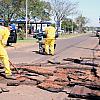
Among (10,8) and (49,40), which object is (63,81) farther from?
(10,8)

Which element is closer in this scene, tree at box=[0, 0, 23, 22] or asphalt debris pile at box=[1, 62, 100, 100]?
asphalt debris pile at box=[1, 62, 100, 100]

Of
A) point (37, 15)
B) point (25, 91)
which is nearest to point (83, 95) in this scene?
point (25, 91)

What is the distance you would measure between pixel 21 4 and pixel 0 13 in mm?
3917

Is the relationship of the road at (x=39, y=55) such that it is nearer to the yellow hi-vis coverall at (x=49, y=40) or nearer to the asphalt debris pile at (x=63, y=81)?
the yellow hi-vis coverall at (x=49, y=40)

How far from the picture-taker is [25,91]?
8703 mm

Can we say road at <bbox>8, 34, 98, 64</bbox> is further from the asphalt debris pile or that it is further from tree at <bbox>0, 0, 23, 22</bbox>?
tree at <bbox>0, 0, 23, 22</bbox>

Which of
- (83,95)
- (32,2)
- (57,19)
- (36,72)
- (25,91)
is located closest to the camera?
(83,95)

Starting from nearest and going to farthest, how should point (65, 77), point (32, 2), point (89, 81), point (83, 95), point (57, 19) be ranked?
1. point (83, 95)
2. point (89, 81)
3. point (65, 77)
4. point (32, 2)
5. point (57, 19)

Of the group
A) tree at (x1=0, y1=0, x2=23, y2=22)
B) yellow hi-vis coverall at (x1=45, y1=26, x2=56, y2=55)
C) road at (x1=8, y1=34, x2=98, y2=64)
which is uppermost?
tree at (x1=0, y1=0, x2=23, y2=22)

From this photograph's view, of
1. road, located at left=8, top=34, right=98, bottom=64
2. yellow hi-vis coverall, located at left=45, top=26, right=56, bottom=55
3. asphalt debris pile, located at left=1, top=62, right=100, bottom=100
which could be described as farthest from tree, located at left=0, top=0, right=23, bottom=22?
asphalt debris pile, located at left=1, top=62, right=100, bottom=100

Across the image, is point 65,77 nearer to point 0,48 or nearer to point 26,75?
point 26,75

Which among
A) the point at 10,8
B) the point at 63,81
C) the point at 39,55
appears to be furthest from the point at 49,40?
the point at 10,8

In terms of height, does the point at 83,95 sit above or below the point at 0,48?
below

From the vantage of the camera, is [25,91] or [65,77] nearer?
[25,91]
